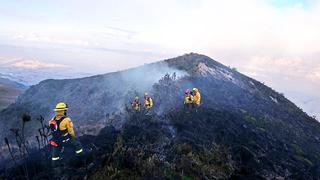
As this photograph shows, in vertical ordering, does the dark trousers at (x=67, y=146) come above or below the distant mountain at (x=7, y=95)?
above

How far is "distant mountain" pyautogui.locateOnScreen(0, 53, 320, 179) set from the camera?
17281 millimetres

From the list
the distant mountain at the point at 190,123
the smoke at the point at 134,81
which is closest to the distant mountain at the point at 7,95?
the distant mountain at the point at 190,123

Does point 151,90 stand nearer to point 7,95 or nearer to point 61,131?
point 61,131

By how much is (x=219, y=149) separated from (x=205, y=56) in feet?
88.0

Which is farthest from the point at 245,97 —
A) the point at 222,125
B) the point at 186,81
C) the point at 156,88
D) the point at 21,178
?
the point at 21,178

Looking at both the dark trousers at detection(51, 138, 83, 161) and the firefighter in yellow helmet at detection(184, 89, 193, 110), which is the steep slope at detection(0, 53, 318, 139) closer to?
the firefighter in yellow helmet at detection(184, 89, 193, 110)

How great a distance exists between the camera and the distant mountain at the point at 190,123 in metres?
17.3

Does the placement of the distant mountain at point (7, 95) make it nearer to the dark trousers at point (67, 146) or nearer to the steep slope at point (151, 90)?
the steep slope at point (151, 90)

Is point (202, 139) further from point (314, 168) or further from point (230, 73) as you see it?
point (230, 73)

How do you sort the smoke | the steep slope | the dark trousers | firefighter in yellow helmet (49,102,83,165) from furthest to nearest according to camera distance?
1. the smoke
2. the steep slope
3. the dark trousers
4. firefighter in yellow helmet (49,102,83,165)

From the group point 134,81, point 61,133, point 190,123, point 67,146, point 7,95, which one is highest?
point 61,133

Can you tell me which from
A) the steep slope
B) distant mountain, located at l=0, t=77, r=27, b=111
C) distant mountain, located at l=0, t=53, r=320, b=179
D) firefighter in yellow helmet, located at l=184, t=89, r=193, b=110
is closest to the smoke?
the steep slope

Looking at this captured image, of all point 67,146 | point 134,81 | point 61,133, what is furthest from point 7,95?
point 61,133

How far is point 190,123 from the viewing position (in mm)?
24156
